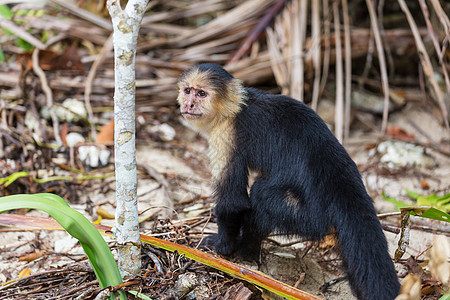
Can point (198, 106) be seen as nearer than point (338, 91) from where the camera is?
Yes

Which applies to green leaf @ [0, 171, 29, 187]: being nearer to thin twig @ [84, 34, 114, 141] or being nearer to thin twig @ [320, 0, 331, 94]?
thin twig @ [84, 34, 114, 141]

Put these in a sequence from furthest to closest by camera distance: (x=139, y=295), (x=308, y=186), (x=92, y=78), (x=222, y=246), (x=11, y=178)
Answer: (x=92, y=78)
(x=11, y=178)
(x=222, y=246)
(x=308, y=186)
(x=139, y=295)

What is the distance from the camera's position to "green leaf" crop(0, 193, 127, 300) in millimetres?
1617

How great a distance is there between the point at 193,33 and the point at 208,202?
7.02 feet

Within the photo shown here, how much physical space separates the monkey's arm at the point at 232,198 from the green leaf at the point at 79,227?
77 cm

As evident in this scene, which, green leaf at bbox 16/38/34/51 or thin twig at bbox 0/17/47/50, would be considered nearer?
thin twig at bbox 0/17/47/50

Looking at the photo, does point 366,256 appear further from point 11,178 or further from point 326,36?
point 326,36

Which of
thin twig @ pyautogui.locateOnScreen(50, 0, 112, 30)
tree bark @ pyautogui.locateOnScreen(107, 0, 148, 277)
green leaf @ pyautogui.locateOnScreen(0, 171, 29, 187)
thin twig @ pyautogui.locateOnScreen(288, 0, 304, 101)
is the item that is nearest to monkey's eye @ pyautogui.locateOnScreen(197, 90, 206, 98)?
tree bark @ pyautogui.locateOnScreen(107, 0, 148, 277)

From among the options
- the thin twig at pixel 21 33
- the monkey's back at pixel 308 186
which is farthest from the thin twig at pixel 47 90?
the monkey's back at pixel 308 186

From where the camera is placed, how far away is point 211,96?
2543 millimetres

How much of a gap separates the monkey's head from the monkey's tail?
85 cm

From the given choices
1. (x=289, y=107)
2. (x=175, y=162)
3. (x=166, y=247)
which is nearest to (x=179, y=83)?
→ (x=289, y=107)

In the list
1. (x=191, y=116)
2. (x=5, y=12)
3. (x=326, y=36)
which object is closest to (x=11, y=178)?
(x=191, y=116)

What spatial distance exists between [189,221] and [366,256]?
109 centimetres
